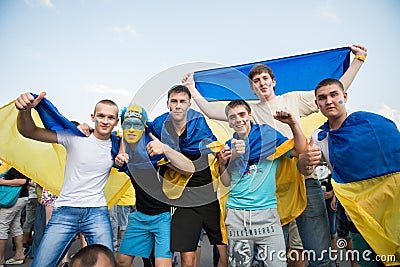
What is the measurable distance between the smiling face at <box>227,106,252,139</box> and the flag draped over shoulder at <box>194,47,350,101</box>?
1.15 metres

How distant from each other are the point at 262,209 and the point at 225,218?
398 millimetres

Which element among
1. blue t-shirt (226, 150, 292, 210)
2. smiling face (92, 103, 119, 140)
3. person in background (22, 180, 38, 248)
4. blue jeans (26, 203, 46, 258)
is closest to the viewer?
blue t-shirt (226, 150, 292, 210)

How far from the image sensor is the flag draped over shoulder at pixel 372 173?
104 inches

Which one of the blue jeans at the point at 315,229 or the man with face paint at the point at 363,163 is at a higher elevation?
the man with face paint at the point at 363,163

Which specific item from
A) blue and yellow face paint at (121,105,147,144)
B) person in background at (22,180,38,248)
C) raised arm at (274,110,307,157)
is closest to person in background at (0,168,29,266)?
person in background at (22,180,38,248)

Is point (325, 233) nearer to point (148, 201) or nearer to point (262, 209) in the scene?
point (262, 209)

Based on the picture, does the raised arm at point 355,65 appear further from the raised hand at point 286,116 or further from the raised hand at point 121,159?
the raised hand at point 121,159

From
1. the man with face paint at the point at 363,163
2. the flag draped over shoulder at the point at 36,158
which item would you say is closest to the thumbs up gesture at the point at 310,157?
the man with face paint at the point at 363,163

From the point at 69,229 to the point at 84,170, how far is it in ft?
1.74

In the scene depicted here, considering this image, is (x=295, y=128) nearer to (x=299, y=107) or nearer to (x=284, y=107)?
(x=284, y=107)

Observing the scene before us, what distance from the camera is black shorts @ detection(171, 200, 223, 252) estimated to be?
3.25 meters

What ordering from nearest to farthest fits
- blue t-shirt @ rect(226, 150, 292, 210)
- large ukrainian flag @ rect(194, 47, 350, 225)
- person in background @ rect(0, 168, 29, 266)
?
blue t-shirt @ rect(226, 150, 292, 210) < large ukrainian flag @ rect(194, 47, 350, 225) < person in background @ rect(0, 168, 29, 266)

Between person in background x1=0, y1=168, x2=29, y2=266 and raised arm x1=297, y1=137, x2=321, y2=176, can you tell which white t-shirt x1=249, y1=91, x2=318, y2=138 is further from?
person in background x1=0, y1=168, x2=29, y2=266

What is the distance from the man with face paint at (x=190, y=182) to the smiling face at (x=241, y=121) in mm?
235
